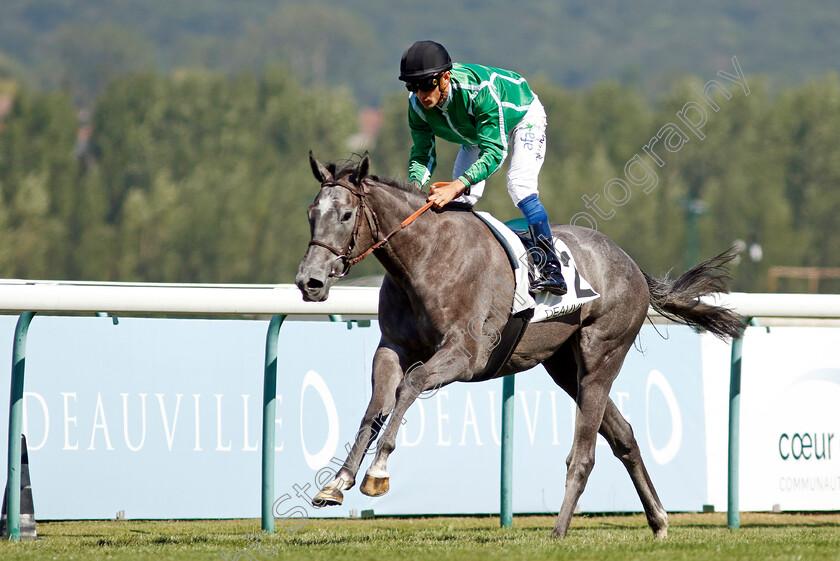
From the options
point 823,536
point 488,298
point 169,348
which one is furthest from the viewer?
point 169,348

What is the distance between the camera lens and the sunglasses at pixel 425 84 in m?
Answer: 4.84

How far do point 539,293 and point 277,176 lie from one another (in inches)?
1822

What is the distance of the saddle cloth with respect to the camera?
16.8 feet

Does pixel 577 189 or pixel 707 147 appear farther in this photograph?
pixel 707 147

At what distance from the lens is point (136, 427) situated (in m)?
5.86

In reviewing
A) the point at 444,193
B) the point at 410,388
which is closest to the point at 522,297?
the point at 444,193

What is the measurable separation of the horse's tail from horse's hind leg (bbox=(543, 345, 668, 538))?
639mm

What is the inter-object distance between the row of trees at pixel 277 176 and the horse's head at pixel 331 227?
33264mm

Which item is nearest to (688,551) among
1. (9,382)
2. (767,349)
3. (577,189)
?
(767,349)

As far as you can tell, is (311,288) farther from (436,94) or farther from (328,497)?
(436,94)

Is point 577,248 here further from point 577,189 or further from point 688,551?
point 577,189

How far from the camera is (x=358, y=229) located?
15.0 feet

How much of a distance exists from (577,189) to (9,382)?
42085mm

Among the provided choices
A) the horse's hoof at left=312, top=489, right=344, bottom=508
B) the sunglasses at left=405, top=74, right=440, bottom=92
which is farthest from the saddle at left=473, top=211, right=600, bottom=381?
the horse's hoof at left=312, top=489, right=344, bottom=508
